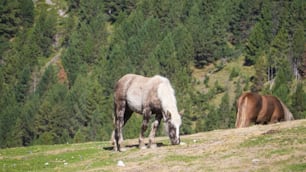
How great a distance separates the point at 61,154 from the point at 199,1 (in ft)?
407

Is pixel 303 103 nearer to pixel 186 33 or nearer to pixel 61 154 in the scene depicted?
pixel 186 33

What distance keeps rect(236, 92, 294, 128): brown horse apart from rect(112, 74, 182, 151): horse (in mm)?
6102

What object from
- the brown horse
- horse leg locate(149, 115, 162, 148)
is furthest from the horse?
the brown horse

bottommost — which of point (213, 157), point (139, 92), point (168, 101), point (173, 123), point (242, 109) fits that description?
point (213, 157)

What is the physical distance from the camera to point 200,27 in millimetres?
131875

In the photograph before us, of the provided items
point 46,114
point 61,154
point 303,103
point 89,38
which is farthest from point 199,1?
point 61,154

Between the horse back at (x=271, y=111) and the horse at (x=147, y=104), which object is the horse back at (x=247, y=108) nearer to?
the horse back at (x=271, y=111)

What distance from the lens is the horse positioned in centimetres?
2189

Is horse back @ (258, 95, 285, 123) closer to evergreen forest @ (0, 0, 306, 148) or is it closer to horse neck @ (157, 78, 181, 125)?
horse neck @ (157, 78, 181, 125)

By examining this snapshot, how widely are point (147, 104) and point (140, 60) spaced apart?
105 meters

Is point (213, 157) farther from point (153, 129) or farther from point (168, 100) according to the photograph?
point (153, 129)

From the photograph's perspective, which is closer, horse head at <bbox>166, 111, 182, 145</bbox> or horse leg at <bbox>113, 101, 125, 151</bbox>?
horse head at <bbox>166, 111, 182, 145</bbox>

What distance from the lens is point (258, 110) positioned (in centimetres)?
2794

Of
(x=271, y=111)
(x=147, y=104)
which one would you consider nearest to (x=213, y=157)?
(x=147, y=104)
